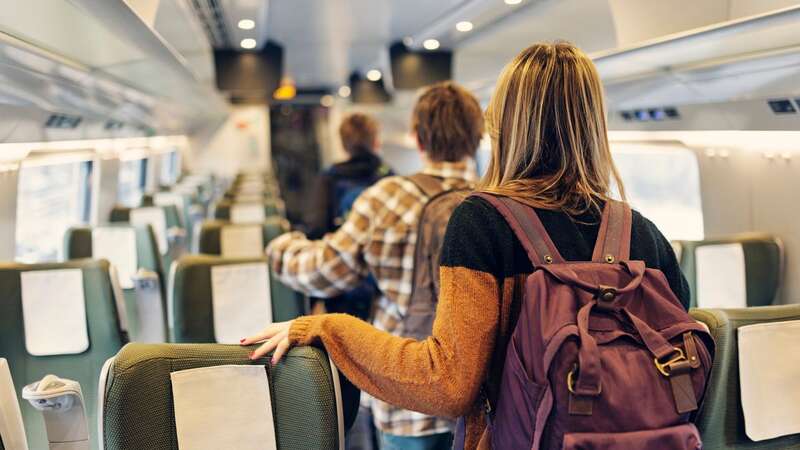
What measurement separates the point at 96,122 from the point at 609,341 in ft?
20.9

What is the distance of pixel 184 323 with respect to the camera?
309 cm

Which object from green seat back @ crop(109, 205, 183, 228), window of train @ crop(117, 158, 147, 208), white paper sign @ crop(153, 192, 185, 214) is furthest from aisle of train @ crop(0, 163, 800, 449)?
window of train @ crop(117, 158, 147, 208)

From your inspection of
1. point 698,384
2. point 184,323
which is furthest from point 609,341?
point 184,323

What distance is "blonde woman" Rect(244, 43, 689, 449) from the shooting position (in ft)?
4.84

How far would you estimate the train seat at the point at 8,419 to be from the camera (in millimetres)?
1685

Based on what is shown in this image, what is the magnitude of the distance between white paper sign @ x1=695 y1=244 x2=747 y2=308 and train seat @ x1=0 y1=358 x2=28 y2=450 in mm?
2744

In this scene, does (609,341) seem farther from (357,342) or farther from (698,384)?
(357,342)

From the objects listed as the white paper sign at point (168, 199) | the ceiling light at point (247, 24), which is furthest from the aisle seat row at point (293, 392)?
the white paper sign at point (168, 199)

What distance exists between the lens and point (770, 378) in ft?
6.24

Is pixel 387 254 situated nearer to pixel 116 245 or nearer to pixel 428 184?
pixel 428 184

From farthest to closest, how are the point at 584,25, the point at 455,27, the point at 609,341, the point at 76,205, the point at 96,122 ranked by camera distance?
the point at 76,205, the point at 96,122, the point at 455,27, the point at 584,25, the point at 609,341

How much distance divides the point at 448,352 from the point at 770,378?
0.95 m

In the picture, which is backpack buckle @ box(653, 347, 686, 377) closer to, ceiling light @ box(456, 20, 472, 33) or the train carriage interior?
the train carriage interior

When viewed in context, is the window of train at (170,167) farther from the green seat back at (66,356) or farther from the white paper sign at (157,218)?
the green seat back at (66,356)
